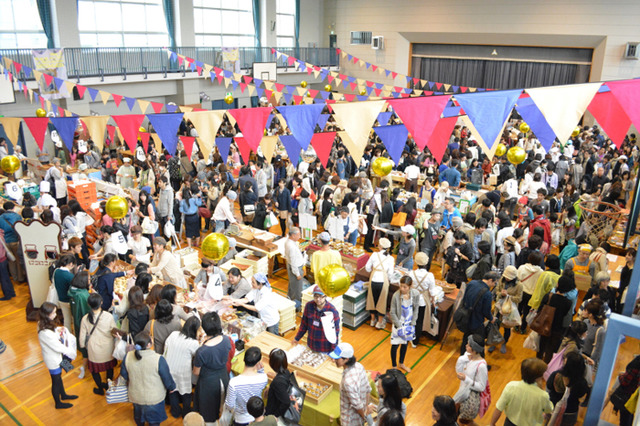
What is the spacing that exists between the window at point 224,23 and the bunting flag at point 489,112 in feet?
60.7

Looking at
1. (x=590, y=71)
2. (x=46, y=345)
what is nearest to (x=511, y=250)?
(x=46, y=345)

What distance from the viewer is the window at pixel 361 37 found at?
23.5m

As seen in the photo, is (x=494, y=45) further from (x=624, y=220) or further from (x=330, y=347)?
(x=330, y=347)

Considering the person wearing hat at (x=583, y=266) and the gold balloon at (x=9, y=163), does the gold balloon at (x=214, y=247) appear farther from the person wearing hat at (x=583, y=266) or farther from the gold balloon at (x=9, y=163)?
the gold balloon at (x=9, y=163)

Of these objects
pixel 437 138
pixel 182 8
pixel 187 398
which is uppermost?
pixel 182 8

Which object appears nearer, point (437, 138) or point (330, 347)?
point (330, 347)

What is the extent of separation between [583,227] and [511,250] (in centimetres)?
183

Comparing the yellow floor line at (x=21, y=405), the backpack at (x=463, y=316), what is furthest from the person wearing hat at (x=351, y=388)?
the yellow floor line at (x=21, y=405)

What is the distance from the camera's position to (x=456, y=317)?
17.7 ft

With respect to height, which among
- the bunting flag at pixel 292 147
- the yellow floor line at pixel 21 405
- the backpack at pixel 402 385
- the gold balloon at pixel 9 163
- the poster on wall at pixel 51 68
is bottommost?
the yellow floor line at pixel 21 405

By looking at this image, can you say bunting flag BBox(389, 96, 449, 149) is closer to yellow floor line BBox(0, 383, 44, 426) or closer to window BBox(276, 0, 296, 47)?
yellow floor line BBox(0, 383, 44, 426)

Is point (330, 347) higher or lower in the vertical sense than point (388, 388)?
lower

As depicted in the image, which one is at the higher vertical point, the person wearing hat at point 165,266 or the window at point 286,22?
the window at point 286,22

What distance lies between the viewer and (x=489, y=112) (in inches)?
191
